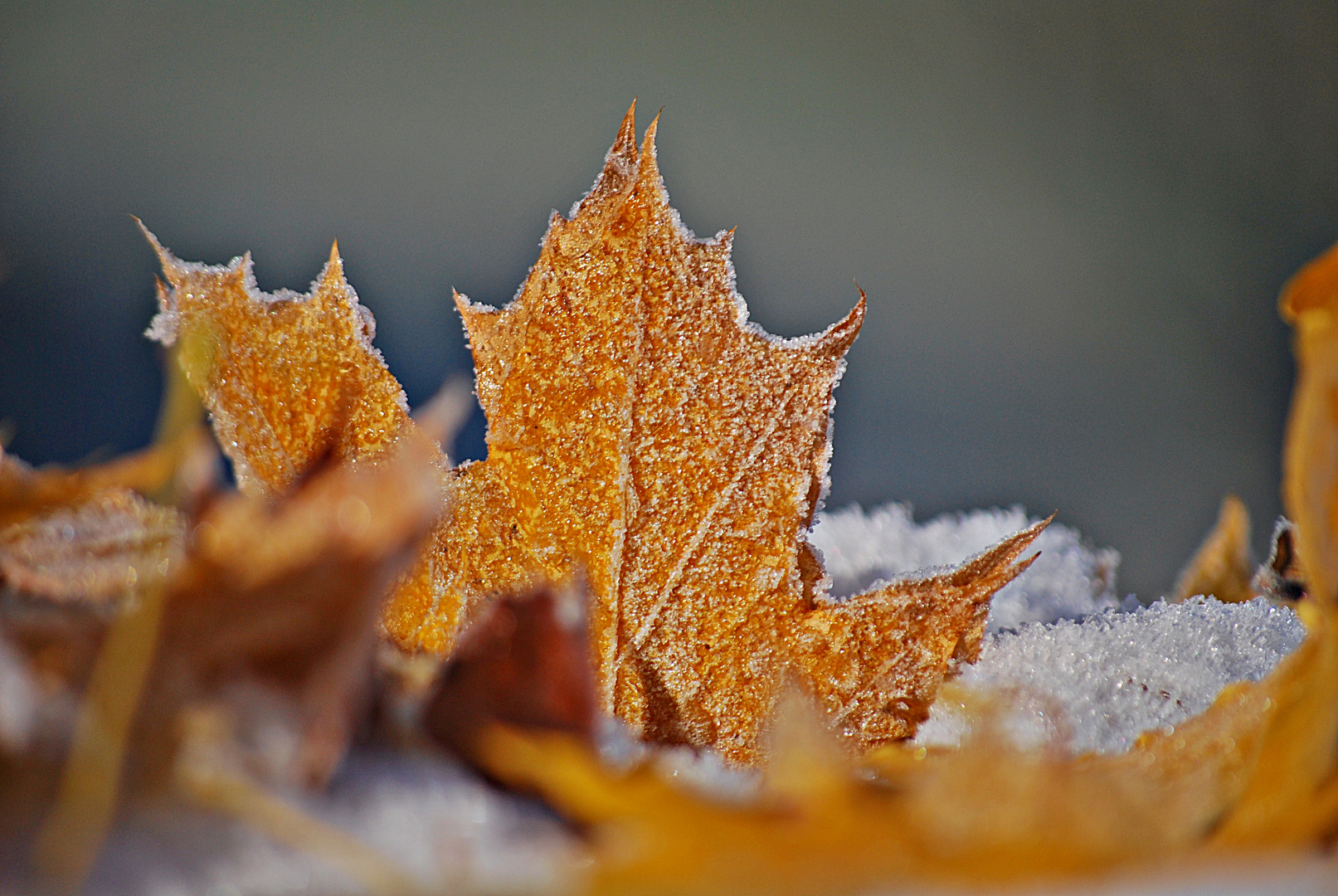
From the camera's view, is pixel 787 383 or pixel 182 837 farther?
pixel 787 383

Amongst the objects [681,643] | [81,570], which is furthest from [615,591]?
[81,570]

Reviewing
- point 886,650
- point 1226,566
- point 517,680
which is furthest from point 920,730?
point 1226,566

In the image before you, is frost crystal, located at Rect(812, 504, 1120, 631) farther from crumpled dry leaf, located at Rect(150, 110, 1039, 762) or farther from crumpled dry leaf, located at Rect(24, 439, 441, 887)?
crumpled dry leaf, located at Rect(24, 439, 441, 887)

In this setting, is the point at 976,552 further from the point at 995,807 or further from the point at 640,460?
the point at 995,807

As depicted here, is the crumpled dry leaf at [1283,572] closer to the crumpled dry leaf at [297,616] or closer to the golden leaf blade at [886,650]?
the golden leaf blade at [886,650]

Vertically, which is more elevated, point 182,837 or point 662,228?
point 662,228

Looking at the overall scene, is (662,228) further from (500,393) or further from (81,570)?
(81,570)
